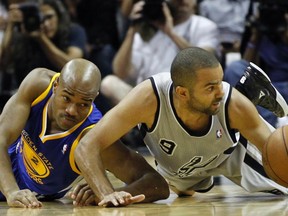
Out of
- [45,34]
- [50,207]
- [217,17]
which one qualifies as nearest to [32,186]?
[50,207]

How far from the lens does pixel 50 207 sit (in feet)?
13.3

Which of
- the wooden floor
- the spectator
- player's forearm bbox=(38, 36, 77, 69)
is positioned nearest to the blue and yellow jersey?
the wooden floor

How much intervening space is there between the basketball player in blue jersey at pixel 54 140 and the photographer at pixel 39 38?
102 inches

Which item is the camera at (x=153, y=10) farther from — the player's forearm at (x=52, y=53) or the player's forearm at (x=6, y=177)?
the player's forearm at (x=6, y=177)

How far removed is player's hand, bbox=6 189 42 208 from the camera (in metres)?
3.88

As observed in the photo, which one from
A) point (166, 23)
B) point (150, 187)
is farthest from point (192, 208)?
point (166, 23)

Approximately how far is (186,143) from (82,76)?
67 centimetres

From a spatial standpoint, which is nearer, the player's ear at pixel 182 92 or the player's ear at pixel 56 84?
the player's ear at pixel 182 92

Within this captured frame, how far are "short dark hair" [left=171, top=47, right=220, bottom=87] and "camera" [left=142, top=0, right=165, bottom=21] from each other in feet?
9.59

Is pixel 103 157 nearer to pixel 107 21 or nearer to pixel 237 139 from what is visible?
pixel 237 139

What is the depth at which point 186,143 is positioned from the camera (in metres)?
4.14

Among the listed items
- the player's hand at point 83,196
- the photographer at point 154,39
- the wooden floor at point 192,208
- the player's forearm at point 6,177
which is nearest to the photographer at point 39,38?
the photographer at point 154,39

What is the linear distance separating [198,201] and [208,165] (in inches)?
8.3

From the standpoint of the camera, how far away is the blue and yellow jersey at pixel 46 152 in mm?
4137
